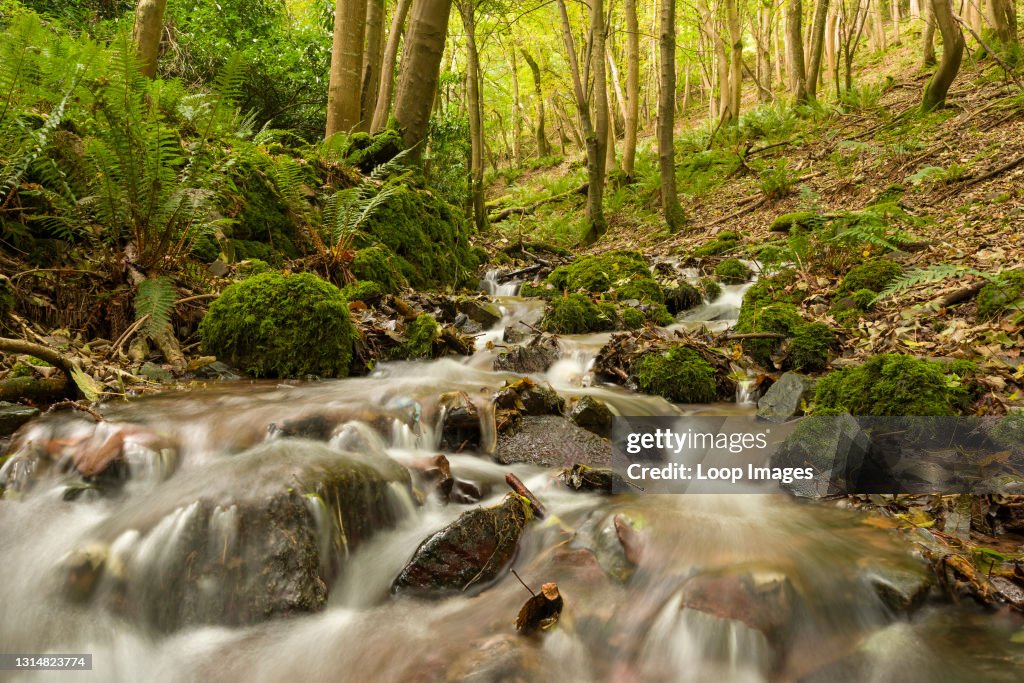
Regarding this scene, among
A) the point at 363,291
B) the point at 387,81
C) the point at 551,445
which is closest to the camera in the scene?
the point at 551,445

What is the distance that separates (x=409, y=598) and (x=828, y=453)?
2.32 metres

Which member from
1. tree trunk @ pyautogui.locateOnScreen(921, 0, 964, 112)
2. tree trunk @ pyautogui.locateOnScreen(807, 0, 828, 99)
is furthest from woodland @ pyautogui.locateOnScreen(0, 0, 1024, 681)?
tree trunk @ pyautogui.locateOnScreen(807, 0, 828, 99)

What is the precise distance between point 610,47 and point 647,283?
21.4 metres

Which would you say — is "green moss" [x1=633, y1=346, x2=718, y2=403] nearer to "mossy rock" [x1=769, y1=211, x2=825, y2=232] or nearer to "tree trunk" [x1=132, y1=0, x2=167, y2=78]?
"mossy rock" [x1=769, y1=211, x2=825, y2=232]

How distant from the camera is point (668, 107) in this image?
1062 cm

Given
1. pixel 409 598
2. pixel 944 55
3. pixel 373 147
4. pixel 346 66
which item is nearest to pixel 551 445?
pixel 409 598

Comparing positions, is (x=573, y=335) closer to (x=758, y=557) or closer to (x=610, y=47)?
(x=758, y=557)

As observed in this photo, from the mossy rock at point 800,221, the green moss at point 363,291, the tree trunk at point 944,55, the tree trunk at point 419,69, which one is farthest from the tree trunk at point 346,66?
the tree trunk at point 944,55

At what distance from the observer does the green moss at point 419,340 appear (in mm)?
5199

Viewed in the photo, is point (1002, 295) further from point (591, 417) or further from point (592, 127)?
point (592, 127)

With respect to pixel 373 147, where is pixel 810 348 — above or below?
below

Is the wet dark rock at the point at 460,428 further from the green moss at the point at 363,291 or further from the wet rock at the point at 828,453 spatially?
the green moss at the point at 363,291

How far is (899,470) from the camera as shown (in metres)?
2.98

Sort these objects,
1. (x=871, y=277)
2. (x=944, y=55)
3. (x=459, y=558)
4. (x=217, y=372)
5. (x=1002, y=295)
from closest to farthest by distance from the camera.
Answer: (x=459, y=558)
(x=1002, y=295)
(x=217, y=372)
(x=871, y=277)
(x=944, y=55)
